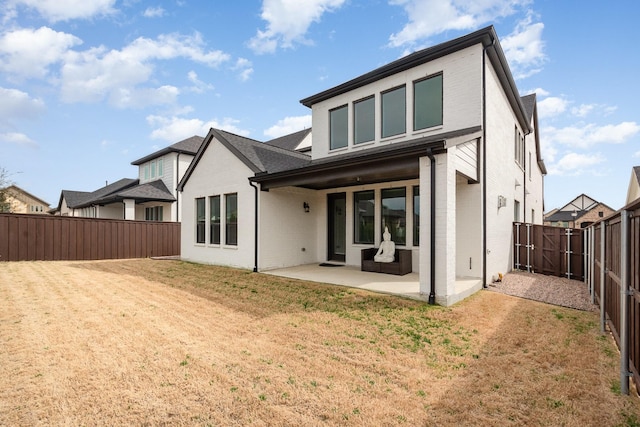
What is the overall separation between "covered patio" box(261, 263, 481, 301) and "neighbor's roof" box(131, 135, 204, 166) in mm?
14117

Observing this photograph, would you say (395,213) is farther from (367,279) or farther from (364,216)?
(367,279)

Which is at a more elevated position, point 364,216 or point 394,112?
point 394,112

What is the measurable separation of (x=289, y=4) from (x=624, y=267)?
9.64 m

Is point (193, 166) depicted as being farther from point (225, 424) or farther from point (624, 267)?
point (624, 267)

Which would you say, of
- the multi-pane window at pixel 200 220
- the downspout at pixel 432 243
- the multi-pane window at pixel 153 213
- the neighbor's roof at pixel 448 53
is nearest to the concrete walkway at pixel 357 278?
the downspout at pixel 432 243

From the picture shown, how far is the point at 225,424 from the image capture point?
2475 mm

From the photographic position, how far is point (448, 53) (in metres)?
8.52

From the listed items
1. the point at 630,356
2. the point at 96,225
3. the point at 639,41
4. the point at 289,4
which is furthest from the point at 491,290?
the point at 96,225

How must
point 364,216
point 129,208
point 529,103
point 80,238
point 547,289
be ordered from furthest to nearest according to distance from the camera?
point 129,208
point 529,103
point 80,238
point 364,216
point 547,289

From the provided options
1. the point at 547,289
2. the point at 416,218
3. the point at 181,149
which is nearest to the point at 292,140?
the point at 181,149

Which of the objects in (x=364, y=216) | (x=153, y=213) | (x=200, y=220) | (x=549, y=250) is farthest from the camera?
(x=153, y=213)

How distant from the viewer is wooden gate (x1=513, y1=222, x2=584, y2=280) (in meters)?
9.51

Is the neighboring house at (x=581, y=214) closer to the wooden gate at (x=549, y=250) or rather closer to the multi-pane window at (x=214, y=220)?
the wooden gate at (x=549, y=250)

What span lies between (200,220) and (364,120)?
7899 millimetres
